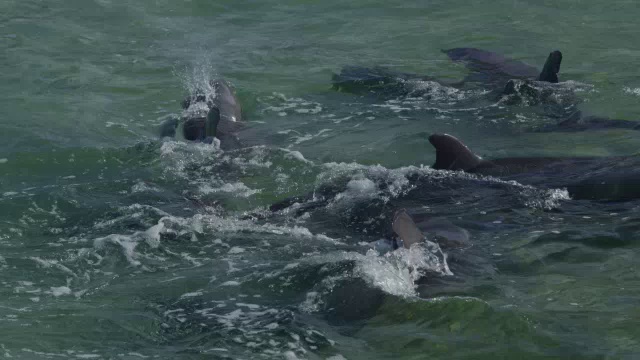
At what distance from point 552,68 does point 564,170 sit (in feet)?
12.3

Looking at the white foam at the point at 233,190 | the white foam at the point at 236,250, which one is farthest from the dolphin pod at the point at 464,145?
the white foam at the point at 236,250

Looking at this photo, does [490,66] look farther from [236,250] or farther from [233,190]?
[236,250]

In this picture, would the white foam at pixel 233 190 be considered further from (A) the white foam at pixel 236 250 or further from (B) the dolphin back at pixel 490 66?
(B) the dolphin back at pixel 490 66

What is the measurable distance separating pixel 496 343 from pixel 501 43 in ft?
35.7

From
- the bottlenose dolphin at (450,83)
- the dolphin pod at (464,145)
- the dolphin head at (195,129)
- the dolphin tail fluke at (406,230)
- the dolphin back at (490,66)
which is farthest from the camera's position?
the dolphin back at (490,66)

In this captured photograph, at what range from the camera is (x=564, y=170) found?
32.6 feet

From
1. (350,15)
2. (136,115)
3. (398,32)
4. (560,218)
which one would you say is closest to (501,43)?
(398,32)

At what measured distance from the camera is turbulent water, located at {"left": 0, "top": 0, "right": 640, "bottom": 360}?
22.9 feet

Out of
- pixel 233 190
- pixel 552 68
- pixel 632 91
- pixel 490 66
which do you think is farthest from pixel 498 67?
pixel 233 190

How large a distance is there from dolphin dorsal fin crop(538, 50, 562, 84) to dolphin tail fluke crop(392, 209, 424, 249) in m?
5.94

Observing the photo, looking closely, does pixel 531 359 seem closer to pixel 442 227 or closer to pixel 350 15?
pixel 442 227

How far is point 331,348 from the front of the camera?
21.9 ft

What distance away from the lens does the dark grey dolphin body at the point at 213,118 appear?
1178 centimetres

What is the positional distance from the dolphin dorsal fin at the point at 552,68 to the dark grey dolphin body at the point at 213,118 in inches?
158
